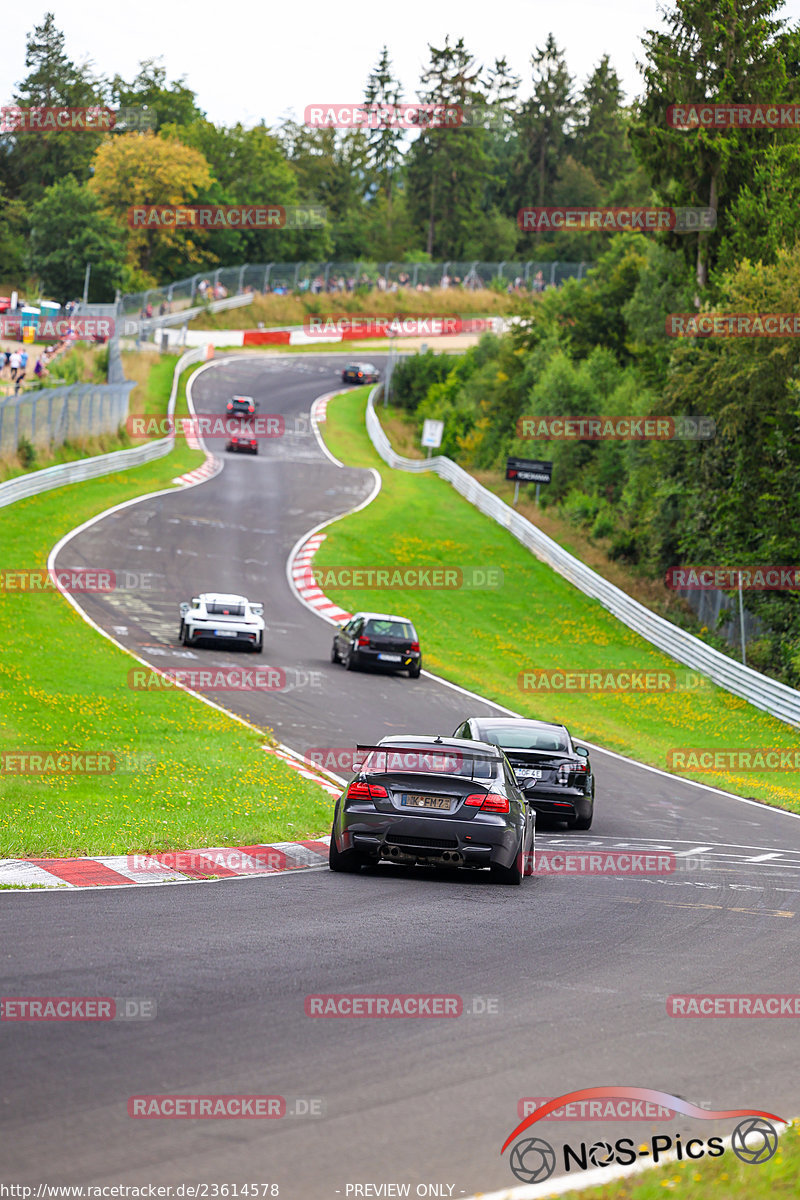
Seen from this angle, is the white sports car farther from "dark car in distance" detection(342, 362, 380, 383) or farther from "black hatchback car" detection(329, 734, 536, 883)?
"dark car in distance" detection(342, 362, 380, 383)

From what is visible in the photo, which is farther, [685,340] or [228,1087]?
[685,340]

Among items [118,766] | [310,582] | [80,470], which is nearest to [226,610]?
[310,582]

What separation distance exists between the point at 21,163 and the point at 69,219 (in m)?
35.7

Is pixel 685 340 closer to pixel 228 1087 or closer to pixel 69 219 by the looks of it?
pixel 228 1087

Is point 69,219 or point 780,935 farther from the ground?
point 69,219

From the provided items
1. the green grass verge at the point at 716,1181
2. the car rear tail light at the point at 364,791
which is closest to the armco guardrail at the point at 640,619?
the car rear tail light at the point at 364,791

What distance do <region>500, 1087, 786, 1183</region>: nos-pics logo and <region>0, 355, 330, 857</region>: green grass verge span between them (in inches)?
292

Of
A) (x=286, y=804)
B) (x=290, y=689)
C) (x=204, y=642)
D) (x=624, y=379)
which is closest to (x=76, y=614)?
(x=204, y=642)

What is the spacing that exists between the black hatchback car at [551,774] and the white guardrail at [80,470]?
29.6m

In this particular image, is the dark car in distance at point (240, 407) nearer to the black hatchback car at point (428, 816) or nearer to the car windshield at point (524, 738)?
the car windshield at point (524, 738)

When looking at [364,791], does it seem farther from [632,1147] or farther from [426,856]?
[632,1147]

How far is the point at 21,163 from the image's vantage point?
11806cm

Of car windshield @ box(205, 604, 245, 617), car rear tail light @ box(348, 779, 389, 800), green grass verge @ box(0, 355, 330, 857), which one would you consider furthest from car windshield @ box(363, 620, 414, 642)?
car rear tail light @ box(348, 779, 389, 800)

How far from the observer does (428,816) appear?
11.9 m
